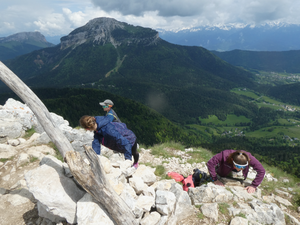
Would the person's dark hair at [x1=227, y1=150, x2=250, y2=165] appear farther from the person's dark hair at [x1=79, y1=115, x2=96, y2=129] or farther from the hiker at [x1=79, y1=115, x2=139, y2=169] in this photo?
the person's dark hair at [x1=79, y1=115, x2=96, y2=129]

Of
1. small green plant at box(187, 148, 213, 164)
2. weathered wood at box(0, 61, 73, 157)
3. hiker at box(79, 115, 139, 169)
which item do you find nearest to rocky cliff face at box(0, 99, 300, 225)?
hiker at box(79, 115, 139, 169)

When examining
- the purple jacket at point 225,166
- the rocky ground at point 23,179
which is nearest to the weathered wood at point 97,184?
the rocky ground at point 23,179

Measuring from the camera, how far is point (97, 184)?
15.0ft

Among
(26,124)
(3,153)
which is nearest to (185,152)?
(3,153)

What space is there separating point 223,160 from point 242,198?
65.1 inches

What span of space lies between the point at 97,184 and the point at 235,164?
534 centimetres

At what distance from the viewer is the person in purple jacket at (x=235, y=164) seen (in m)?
6.30

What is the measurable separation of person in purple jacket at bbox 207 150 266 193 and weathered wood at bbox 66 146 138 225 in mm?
4464

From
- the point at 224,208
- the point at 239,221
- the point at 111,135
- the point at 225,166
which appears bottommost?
the point at 224,208

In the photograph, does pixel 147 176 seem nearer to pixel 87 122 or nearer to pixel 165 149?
pixel 87 122

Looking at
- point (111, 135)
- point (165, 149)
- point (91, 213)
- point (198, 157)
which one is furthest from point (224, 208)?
point (165, 149)

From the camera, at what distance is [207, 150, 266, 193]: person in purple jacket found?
630 centimetres

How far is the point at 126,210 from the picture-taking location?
15.5 ft

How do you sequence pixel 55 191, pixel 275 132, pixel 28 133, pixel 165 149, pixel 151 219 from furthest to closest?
pixel 275 132, pixel 165 149, pixel 28 133, pixel 151 219, pixel 55 191
